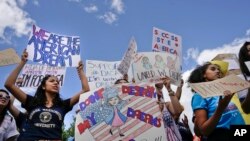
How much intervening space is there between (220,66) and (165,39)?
3029mm

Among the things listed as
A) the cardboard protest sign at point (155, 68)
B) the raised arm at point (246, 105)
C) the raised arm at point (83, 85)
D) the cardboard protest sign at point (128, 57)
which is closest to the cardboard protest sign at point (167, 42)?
the cardboard protest sign at point (128, 57)

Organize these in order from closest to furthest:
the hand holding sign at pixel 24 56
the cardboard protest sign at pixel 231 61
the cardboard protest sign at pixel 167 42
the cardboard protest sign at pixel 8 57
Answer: the cardboard protest sign at pixel 231 61 → the hand holding sign at pixel 24 56 → the cardboard protest sign at pixel 8 57 → the cardboard protest sign at pixel 167 42

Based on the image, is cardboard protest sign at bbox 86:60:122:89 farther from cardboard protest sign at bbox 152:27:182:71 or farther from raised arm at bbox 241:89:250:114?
raised arm at bbox 241:89:250:114

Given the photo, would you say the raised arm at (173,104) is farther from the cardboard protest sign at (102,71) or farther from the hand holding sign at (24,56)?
the cardboard protest sign at (102,71)

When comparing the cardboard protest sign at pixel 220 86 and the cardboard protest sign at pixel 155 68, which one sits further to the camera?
the cardboard protest sign at pixel 155 68

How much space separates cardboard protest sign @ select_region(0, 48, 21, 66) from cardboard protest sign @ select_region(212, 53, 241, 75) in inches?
112

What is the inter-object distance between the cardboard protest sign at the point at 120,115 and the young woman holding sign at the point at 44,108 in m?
0.25

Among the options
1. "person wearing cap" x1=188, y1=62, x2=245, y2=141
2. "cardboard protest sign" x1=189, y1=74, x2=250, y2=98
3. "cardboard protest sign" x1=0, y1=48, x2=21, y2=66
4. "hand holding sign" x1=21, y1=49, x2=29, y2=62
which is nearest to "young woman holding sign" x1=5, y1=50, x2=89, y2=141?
"hand holding sign" x1=21, y1=49, x2=29, y2=62

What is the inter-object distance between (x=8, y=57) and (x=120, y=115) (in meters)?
2.15

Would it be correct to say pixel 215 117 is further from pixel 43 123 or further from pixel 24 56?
pixel 24 56

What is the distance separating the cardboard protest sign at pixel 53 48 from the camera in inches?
239

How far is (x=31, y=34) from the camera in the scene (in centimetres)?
624

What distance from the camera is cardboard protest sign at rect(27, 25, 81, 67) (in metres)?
6.07

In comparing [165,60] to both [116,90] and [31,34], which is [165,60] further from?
[31,34]
